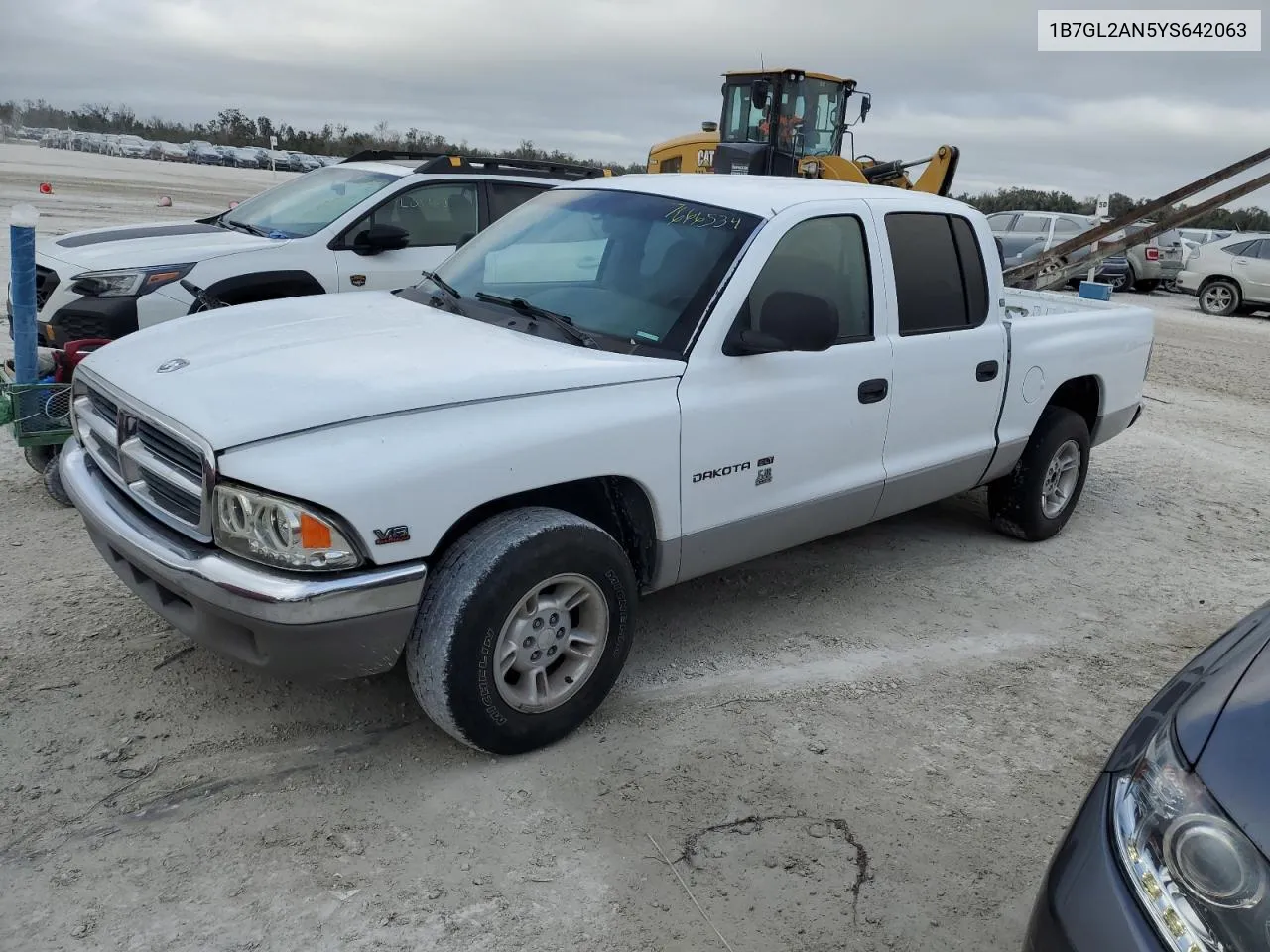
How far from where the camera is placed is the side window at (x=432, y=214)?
A: 299 inches

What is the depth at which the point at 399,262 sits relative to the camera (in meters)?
7.51

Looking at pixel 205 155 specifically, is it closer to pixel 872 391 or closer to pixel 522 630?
pixel 872 391

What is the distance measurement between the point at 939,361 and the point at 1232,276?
654 inches

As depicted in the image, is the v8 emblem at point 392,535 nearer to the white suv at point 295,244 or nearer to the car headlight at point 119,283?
the white suv at point 295,244

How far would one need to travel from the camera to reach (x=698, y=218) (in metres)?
4.15

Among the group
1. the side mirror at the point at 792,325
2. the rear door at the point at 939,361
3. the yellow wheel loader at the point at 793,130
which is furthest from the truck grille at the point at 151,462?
the yellow wheel loader at the point at 793,130

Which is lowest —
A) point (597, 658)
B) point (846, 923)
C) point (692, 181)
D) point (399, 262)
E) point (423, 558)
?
point (846, 923)

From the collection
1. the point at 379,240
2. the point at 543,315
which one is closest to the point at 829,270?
the point at 543,315

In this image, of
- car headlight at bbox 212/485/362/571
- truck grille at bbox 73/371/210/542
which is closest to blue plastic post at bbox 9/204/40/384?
truck grille at bbox 73/371/210/542

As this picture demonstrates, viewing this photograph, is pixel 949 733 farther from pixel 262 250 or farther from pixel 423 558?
pixel 262 250

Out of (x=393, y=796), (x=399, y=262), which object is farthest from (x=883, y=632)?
(x=399, y=262)

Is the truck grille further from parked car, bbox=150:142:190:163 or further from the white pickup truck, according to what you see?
parked car, bbox=150:142:190:163

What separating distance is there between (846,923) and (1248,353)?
531 inches

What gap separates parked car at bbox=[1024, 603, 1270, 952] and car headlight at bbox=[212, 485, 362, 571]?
194cm
